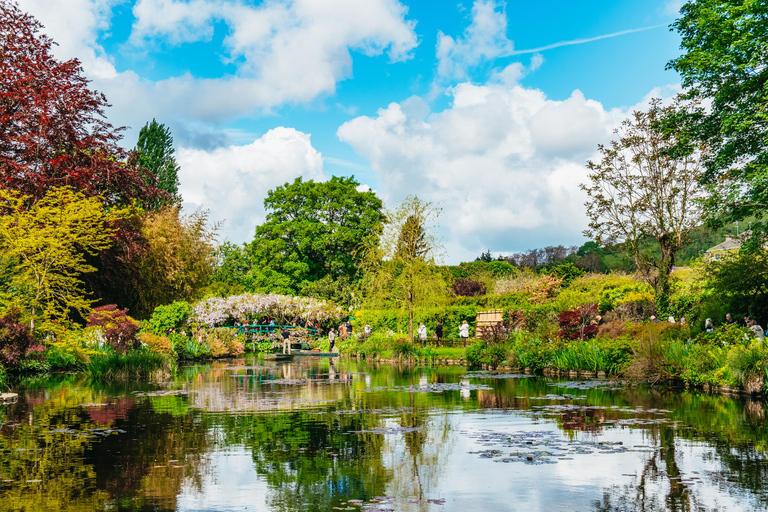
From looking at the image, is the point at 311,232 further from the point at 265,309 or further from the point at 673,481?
the point at 673,481

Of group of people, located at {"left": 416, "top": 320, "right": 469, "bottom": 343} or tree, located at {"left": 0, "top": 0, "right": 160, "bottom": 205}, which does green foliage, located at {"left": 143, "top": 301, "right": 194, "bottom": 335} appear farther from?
group of people, located at {"left": 416, "top": 320, "right": 469, "bottom": 343}

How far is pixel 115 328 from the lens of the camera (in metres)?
24.1

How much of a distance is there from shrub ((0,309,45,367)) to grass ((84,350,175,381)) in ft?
6.93

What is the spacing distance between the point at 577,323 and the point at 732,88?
8.98 metres

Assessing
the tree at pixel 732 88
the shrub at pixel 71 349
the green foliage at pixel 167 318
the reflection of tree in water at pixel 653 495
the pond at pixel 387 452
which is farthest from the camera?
the green foliage at pixel 167 318

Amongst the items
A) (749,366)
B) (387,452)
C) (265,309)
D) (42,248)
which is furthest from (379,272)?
(387,452)

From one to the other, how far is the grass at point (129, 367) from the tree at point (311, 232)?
31.5m

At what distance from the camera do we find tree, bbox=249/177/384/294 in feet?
179

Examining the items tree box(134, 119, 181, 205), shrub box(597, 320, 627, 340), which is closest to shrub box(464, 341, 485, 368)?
shrub box(597, 320, 627, 340)

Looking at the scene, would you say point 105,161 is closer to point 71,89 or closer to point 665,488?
point 71,89

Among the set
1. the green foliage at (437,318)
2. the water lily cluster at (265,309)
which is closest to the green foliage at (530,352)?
the green foliage at (437,318)

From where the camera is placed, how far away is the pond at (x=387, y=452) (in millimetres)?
6086

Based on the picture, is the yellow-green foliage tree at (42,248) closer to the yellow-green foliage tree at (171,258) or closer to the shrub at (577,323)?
the yellow-green foliage tree at (171,258)

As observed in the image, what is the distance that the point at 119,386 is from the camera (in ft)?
61.0
